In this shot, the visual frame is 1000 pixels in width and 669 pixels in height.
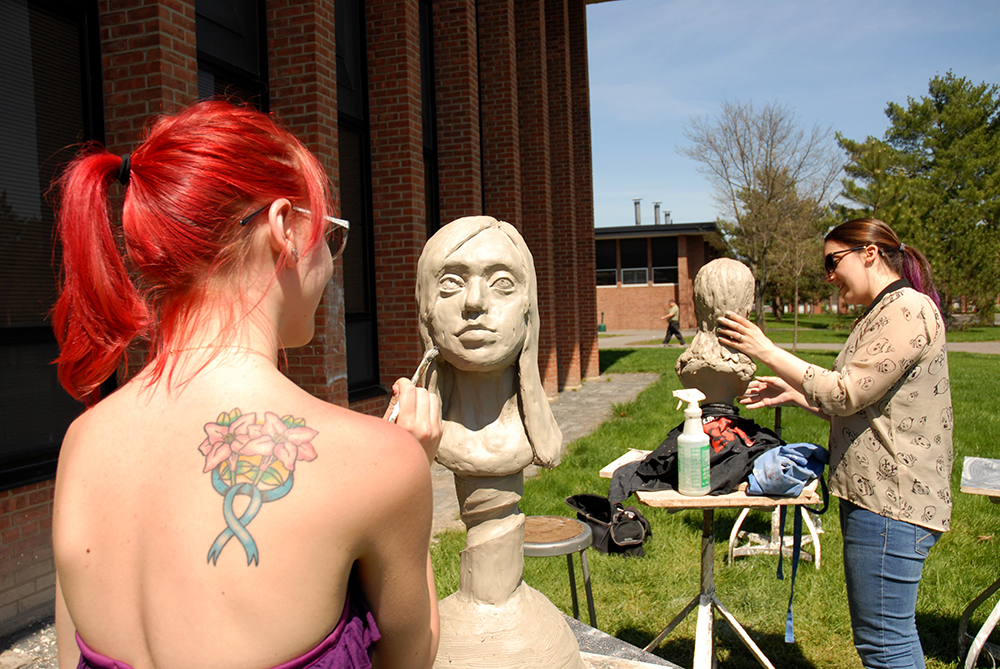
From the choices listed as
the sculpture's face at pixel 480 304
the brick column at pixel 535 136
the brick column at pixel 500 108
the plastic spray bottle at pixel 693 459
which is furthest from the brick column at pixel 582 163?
the sculpture's face at pixel 480 304

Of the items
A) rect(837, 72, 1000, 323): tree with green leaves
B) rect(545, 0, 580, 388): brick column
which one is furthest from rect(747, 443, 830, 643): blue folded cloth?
rect(837, 72, 1000, 323): tree with green leaves

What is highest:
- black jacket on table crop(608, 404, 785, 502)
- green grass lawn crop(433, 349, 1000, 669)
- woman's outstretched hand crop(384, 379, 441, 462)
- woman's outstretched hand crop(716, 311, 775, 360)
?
woman's outstretched hand crop(716, 311, 775, 360)

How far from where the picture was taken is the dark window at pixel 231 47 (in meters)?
5.90

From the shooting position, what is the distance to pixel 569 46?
1416 centimetres

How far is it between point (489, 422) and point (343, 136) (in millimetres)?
5906

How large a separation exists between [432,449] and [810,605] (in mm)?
4285

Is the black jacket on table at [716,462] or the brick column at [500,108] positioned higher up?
the brick column at [500,108]

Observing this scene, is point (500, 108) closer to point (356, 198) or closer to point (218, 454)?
point (356, 198)

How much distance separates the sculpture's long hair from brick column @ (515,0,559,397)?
9052mm

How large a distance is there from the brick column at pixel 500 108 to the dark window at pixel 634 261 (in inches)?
1113

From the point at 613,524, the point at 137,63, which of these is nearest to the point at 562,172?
the point at 613,524

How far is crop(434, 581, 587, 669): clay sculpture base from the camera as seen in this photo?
2.55 meters

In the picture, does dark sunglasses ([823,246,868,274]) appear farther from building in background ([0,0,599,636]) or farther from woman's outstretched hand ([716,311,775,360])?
building in background ([0,0,599,636])

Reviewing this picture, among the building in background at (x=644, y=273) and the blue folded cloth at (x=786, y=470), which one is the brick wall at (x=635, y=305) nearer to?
the building in background at (x=644, y=273)
